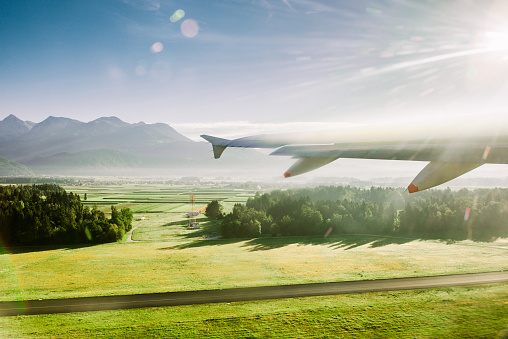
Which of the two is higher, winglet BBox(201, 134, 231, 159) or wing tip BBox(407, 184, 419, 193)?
winglet BBox(201, 134, 231, 159)

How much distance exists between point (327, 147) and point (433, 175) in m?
2.54

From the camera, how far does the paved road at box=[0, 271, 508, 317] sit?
24.1m

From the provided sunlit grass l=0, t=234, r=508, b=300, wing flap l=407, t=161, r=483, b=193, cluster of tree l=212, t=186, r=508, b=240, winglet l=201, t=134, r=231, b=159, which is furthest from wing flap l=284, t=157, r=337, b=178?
cluster of tree l=212, t=186, r=508, b=240

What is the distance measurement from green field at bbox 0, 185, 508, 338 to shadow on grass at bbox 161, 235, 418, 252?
0.25m

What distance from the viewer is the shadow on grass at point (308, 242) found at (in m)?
58.5

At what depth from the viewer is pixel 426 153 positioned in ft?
18.5

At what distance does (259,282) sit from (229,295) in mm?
5827

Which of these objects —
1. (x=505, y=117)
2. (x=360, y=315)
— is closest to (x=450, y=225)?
(x=360, y=315)

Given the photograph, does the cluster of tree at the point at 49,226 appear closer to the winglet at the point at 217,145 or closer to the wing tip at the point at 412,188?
the winglet at the point at 217,145

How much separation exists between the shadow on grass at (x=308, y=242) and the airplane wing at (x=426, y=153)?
50.2m

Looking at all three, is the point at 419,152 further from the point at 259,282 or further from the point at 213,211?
the point at 213,211

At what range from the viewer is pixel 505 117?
6348 millimetres

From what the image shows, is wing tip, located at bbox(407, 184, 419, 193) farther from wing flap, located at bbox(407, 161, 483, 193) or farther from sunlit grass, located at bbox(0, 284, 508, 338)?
sunlit grass, located at bbox(0, 284, 508, 338)

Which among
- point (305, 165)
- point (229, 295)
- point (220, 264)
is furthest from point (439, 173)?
point (220, 264)
